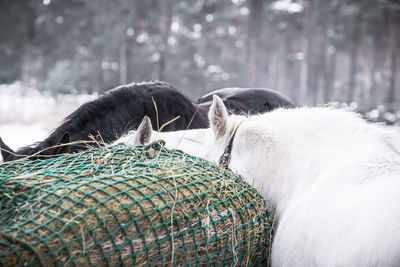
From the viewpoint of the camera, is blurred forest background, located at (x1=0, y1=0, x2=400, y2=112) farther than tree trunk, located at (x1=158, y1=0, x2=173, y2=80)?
Answer: Yes

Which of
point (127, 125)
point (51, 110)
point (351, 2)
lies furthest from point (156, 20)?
point (127, 125)

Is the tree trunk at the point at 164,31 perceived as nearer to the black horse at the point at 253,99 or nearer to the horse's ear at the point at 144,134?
the black horse at the point at 253,99

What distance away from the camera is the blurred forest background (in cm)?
1975

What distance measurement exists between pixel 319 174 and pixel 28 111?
1639cm

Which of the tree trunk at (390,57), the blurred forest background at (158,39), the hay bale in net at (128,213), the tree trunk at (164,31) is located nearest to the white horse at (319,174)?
the hay bale in net at (128,213)

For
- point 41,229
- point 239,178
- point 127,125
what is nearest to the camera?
point 41,229

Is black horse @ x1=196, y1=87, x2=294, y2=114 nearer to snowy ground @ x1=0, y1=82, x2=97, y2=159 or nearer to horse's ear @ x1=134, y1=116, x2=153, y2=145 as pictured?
horse's ear @ x1=134, y1=116, x2=153, y2=145

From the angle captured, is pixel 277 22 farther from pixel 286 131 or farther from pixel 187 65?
pixel 286 131

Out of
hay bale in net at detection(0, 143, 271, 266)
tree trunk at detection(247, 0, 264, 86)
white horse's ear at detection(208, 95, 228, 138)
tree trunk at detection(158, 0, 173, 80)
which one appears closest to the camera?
hay bale in net at detection(0, 143, 271, 266)

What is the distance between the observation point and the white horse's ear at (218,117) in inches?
87.8

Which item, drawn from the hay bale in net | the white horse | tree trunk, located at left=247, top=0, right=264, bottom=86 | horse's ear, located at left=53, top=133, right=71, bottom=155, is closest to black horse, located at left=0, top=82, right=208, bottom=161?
horse's ear, located at left=53, top=133, right=71, bottom=155

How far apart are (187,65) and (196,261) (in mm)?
21366

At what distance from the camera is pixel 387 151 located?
1.83 meters

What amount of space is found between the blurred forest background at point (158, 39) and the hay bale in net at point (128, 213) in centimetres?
1664
